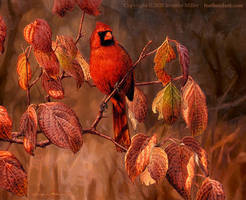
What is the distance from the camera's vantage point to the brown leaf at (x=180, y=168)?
0.92 m

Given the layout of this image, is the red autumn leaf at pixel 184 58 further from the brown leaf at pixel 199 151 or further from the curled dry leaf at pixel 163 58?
the brown leaf at pixel 199 151

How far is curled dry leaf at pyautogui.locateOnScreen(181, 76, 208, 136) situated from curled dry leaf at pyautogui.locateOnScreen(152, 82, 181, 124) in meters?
0.02

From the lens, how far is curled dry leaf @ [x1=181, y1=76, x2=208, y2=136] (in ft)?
3.07

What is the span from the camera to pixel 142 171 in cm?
92

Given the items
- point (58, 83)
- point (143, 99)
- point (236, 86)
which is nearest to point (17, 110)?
point (58, 83)

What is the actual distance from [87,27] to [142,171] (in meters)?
0.47

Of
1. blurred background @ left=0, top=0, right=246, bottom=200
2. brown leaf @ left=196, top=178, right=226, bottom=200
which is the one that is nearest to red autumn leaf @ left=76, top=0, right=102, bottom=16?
blurred background @ left=0, top=0, right=246, bottom=200

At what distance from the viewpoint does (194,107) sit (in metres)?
0.94

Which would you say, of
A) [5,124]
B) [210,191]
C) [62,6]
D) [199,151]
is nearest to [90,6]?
[62,6]

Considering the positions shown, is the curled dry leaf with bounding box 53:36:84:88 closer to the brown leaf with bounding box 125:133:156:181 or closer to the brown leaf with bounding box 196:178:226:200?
the brown leaf with bounding box 125:133:156:181

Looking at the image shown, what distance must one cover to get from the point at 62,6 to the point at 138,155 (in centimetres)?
50

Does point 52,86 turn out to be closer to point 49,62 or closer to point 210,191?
point 49,62

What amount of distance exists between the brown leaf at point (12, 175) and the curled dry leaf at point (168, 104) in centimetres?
44

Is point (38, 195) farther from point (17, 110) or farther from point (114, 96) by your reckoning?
point (114, 96)
